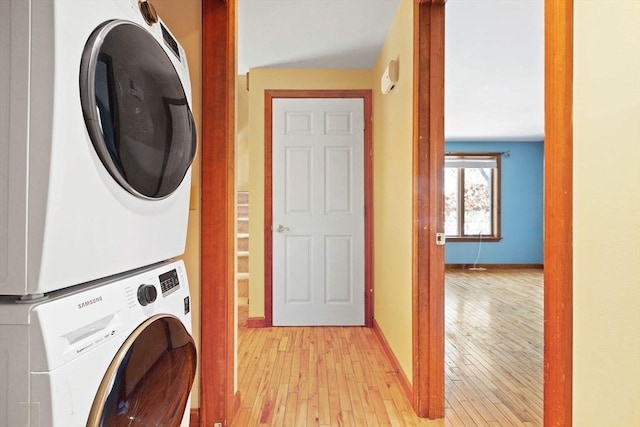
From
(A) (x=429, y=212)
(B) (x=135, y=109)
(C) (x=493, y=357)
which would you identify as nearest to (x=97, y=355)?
(B) (x=135, y=109)

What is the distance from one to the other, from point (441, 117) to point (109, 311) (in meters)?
1.70

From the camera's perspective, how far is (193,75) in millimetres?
1593

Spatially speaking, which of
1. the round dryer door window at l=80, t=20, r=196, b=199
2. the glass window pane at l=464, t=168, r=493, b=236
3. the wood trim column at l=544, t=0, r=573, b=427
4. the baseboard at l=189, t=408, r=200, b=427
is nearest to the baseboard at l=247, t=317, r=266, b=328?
the baseboard at l=189, t=408, r=200, b=427

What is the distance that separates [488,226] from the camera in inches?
268

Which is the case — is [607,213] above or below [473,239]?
above

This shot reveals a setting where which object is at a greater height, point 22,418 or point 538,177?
point 538,177

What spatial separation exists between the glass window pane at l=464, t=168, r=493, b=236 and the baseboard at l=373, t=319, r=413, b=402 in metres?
4.38

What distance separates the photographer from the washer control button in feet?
2.88

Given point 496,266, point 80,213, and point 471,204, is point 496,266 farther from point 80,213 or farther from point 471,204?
point 80,213

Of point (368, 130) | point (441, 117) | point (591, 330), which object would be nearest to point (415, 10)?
point (441, 117)

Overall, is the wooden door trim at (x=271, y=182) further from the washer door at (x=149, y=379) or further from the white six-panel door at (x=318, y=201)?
the washer door at (x=149, y=379)

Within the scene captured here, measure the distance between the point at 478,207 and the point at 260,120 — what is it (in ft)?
16.6

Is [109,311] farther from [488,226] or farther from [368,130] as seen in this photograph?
[488,226]

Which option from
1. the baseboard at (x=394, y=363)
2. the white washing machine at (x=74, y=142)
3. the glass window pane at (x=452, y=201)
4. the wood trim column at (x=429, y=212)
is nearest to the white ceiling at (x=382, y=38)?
the wood trim column at (x=429, y=212)
